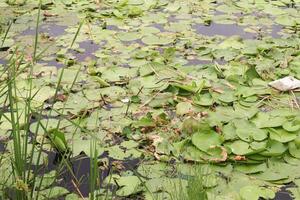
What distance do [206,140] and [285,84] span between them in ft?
2.21

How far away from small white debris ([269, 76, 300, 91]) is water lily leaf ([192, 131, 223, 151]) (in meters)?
0.59

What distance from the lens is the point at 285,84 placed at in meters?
2.50

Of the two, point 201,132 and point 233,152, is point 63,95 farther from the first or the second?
point 233,152

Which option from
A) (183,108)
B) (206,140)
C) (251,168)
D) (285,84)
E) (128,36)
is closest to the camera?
(251,168)

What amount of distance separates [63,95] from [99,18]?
1.20 metres

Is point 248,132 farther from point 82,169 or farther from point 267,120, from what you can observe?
point 82,169

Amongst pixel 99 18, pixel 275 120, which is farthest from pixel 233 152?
pixel 99 18

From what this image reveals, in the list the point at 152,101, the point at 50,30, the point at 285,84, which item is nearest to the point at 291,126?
the point at 285,84

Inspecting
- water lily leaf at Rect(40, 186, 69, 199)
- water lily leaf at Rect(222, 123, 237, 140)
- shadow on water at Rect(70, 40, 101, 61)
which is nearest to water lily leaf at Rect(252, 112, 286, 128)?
water lily leaf at Rect(222, 123, 237, 140)

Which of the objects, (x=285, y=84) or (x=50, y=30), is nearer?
(x=285, y=84)

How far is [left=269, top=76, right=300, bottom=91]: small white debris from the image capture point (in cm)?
249

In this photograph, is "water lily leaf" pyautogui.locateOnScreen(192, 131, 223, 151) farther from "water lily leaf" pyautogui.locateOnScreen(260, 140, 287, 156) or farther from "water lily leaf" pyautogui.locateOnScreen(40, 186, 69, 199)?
"water lily leaf" pyautogui.locateOnScreen(40, 186, 69, 199)

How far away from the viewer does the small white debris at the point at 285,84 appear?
8.18 ft

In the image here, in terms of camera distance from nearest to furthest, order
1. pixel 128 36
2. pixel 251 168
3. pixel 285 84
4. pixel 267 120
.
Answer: pixel 251 168 → pixel 267 120 → pixel 285 84 → pixel 128 36
